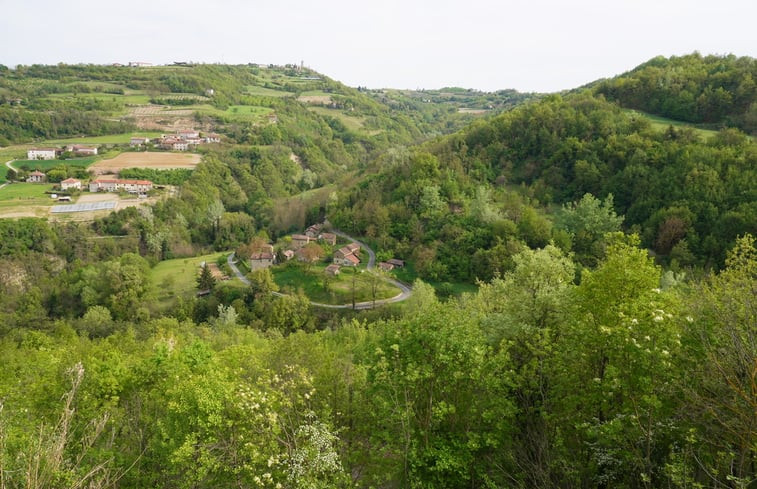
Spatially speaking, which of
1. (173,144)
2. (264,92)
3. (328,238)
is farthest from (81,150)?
(264,92)

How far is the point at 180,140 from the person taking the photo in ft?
391

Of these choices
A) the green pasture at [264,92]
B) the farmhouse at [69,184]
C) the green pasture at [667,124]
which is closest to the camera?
the green pasture at [667,124]

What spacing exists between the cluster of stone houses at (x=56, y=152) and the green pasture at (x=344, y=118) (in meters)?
89.4

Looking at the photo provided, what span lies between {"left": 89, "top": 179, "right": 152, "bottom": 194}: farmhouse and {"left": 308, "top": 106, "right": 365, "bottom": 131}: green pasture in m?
96.3

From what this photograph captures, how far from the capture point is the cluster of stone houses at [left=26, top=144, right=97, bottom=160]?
102m

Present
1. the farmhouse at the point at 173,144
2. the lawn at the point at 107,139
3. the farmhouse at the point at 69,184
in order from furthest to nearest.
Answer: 1. the farmhouse at the point at 173,144
2. the lawn at the point at 107,139
3. the farmhouse at the point at 69,184

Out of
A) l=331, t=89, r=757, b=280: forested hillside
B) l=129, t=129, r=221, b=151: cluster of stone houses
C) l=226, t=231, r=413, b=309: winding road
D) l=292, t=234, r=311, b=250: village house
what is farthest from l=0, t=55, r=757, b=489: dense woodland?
l=129, t=129, r=221, b=151: cluster of stone houses

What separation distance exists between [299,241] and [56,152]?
8199 centimetres

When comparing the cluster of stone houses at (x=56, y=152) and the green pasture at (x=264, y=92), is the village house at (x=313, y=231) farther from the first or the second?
the green pasture at (x=264, y=92)

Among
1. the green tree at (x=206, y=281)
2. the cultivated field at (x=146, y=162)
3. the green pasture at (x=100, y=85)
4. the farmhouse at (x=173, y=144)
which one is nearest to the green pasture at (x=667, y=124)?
the green tree at (x=206, y=281)

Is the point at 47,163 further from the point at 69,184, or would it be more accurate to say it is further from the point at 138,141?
the point at 138,141

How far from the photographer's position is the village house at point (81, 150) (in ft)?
352

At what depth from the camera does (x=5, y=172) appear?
91938mm

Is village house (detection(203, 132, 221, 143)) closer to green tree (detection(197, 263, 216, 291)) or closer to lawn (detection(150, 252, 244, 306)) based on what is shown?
lawn (detection(150, 252, 244, 306))
